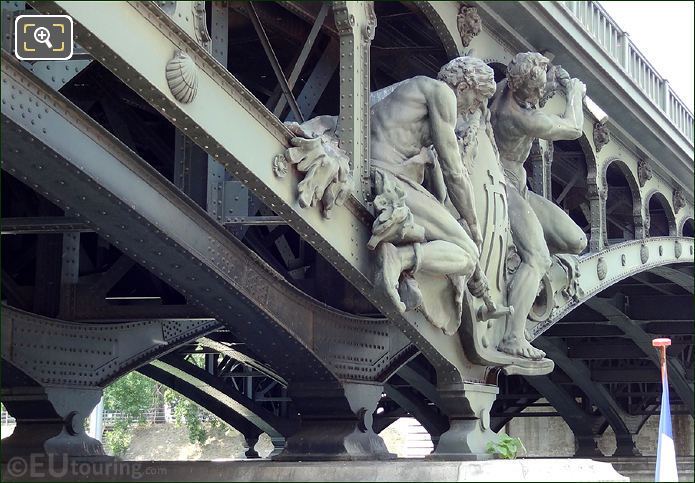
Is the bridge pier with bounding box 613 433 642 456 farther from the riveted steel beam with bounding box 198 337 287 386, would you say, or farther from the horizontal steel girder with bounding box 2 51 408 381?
the horizontal steel girder with bounding box 2 51 408 381

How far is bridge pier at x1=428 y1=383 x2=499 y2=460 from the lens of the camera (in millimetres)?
13219

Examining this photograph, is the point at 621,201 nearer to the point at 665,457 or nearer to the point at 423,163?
the point at 665,457

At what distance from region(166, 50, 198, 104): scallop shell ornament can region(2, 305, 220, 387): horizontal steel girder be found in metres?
4.97

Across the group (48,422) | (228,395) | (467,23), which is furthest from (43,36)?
(228,395)

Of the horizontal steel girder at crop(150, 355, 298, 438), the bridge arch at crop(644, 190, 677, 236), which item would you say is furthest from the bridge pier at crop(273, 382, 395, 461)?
the horizontal steel girder at crop(150, 355, 298, 438)

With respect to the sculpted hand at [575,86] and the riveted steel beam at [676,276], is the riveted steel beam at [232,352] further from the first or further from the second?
the riveted steel beam at [676,276]

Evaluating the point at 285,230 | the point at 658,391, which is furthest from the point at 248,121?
the point at 658,391

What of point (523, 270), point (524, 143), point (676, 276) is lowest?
point (523, 270)

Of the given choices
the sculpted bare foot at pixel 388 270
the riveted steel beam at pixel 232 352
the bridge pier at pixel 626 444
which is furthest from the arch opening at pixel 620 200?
the sculpted bare foot at pixel 388 270

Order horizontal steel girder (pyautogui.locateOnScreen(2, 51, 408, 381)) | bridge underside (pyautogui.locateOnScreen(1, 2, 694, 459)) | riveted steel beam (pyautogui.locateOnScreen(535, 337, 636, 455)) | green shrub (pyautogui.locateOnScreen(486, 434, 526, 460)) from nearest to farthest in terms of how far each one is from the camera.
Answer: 1. horizontal steel girder (pyautogui.locateOnScreen(2, 51, 408, 381))
2. bridge underside (pyautogui.locateOnScreen(1, 2, 694, 459))
3. green shrub (pyautogui.locateOnScreen(486, 434, 526, 460))
4. riveted steel beam (pyautogui.locateOnScreen(535, 337, 636, 455))

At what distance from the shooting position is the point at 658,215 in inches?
1037

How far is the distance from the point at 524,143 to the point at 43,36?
705 centimetres

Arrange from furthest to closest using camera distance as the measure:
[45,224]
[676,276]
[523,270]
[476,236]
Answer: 1. [676,276]
2. [523,270]
3. [476,236]
4. [45,224]

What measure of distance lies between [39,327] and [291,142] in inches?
187
